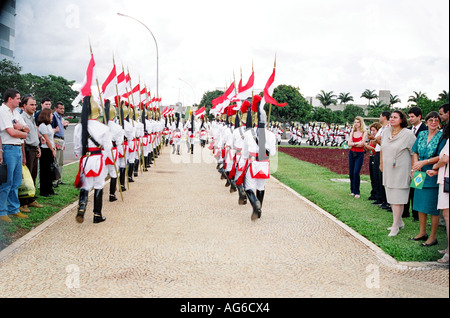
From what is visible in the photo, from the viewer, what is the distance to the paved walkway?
13.0 ft

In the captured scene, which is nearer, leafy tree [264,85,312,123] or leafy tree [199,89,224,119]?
leafy tree [264,85,312,123]

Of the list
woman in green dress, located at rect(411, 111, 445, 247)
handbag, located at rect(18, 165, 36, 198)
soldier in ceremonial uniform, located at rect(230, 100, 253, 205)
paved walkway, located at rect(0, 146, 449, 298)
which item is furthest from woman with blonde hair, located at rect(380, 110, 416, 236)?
handbag, located at rect(18, 165, 36, 198)

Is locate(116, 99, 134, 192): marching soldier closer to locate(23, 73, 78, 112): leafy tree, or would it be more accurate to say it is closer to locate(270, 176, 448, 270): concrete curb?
locate(270, 176, 448, 270): concrete curb

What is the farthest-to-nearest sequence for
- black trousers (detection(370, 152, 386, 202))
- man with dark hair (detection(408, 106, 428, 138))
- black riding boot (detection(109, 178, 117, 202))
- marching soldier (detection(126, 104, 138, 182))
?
1. marching soldier (detection(126, 104, 138, 182))
2. black riding boot (detection(109, 178, 117, 202))
3. black trousers (detection(370, 152, 386, 202))
4. man with dark hair (detection(408, 106, 428, 138))

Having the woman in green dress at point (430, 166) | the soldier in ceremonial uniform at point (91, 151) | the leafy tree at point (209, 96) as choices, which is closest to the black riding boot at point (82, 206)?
Answer: the soldier in ceremonial uniform at point (91, 151)

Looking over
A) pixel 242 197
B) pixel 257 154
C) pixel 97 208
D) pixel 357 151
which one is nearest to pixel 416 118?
pixel 357 151

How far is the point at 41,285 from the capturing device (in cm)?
400

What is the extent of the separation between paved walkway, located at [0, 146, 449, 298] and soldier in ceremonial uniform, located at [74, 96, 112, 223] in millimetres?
507

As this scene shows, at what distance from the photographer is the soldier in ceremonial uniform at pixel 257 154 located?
7.04m

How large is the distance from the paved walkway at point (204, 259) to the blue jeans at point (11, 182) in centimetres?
66

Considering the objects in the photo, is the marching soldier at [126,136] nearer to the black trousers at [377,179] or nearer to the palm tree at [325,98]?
the black trousers at [377,179]

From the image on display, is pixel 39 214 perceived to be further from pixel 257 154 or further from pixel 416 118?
pixel 416 118

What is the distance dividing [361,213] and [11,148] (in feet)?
19.9
